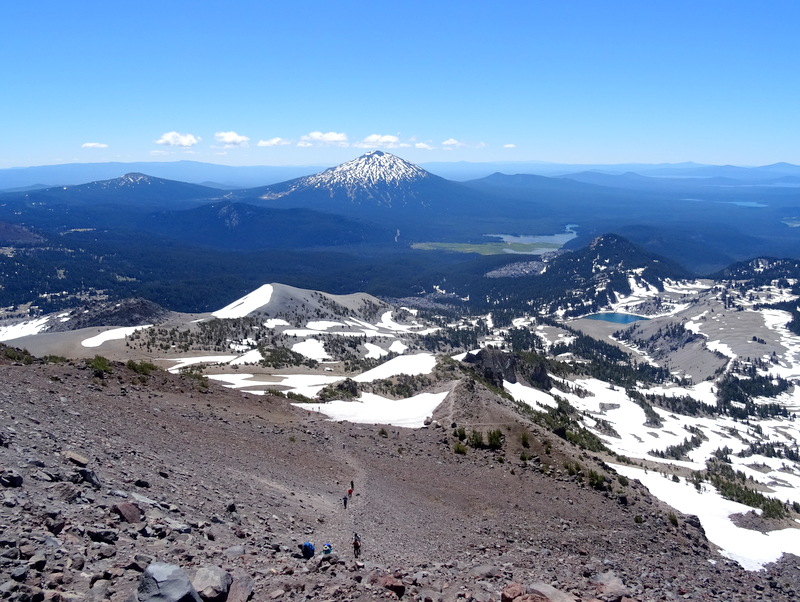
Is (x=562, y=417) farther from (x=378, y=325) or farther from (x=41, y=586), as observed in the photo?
(x=378, y=325)

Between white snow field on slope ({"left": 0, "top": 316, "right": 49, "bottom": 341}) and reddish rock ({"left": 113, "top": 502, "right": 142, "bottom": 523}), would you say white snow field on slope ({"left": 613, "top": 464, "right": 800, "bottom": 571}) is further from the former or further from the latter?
white snow field on slope ({"left": 0, "top": 316, "right": 49, "bottom": 341})

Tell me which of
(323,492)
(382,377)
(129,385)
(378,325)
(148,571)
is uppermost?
(148,571)

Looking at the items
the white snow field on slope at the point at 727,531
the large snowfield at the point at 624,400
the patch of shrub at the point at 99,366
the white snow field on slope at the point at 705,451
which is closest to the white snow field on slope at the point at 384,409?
the large snowfield at the point at 624,400

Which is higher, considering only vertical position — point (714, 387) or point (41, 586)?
point (41, 586)

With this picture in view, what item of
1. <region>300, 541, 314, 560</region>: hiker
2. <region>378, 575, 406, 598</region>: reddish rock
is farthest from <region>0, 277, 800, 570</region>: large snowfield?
<region>378, 575, 406, 598</region>: reddish rock

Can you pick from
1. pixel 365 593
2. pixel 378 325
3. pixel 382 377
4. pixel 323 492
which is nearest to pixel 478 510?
pixel 323 492

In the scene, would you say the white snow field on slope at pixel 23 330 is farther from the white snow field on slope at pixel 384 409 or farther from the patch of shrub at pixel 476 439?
the patch of shrub at pixel 476 439

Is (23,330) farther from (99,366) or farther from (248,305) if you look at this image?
(99,366)
